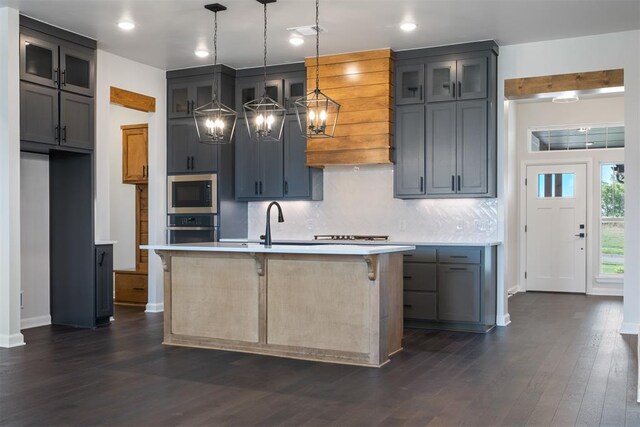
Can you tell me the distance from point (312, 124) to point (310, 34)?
1514mm

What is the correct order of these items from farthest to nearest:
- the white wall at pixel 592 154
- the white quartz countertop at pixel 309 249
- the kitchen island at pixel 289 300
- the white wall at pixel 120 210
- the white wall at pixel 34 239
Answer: the white wall at pixel 592 154
the white wall at pixel 120 210
the white wall at pixel 34 239
the kitchen island at pixel 289 300
the white quartz countertop at pixel 309 249

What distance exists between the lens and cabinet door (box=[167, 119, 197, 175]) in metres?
7.59

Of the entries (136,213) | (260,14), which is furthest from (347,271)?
(136,213)

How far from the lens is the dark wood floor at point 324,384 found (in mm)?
3508

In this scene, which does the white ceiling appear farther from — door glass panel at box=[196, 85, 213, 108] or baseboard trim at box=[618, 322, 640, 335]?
baseboard trim at box=[618, 322, 640, 335]

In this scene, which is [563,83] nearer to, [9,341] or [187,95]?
[187,95]

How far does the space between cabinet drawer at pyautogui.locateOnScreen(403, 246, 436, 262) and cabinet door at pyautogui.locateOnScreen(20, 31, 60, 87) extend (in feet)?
12.3

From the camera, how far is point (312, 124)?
4984 mm

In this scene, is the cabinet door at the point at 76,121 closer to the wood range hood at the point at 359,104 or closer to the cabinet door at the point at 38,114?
the cabinet door at the point at 38,114

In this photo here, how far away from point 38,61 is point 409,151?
12.1 feet

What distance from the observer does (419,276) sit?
21.1 ft

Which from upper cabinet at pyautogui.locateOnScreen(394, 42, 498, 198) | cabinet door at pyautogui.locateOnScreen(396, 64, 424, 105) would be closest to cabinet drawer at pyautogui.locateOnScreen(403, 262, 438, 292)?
upper cabinet at pyautogui.locateOnScreen(394, 42, 498, 198)

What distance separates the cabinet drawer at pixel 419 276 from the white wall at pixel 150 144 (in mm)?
2878

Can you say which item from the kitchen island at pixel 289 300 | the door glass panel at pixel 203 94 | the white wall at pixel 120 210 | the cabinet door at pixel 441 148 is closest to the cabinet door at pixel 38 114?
the kitchen island at pixel 289 300
